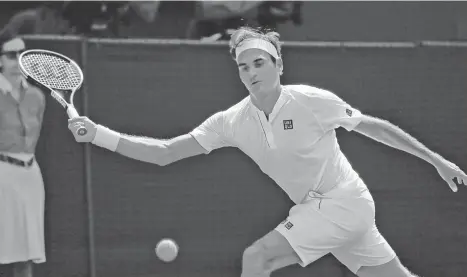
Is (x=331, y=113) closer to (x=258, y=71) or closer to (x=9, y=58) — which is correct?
(x=258, y=71)

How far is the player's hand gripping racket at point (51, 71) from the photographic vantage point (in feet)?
14.6

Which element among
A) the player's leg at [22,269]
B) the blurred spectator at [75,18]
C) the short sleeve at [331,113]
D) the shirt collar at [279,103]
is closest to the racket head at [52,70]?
the shirt collar at [279,103]

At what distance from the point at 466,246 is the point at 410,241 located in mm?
449

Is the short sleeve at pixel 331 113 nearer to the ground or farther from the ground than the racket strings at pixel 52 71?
nearer to the ground

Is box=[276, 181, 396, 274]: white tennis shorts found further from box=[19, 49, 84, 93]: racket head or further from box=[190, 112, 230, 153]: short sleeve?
box=[19, 49, 84, 93]: racket head

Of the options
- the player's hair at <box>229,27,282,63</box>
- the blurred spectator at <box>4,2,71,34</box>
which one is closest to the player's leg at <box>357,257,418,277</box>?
the player's hair at <box>229,27,282,63</box>

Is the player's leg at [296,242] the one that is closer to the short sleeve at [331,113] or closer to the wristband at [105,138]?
the short sleeve at [331,113]

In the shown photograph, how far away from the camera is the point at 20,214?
549 cm

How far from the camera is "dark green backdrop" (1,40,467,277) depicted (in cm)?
564

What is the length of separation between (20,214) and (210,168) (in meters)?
1.34

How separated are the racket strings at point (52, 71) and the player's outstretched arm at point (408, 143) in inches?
63.6

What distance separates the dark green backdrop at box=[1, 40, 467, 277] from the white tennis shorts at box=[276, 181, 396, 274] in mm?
1902

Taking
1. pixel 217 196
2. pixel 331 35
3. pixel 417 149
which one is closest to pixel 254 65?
pixel 417 149

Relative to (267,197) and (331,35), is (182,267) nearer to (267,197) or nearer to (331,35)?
(267,197)
